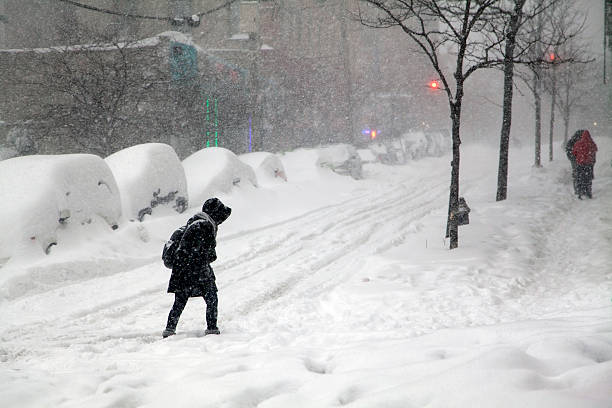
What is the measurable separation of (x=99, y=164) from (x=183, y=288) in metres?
5.28

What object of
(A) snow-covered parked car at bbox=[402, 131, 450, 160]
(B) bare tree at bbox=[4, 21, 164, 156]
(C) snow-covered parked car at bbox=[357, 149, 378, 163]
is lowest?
(C) snow-covered parked car at bbox=[357, 149, 378, 163]

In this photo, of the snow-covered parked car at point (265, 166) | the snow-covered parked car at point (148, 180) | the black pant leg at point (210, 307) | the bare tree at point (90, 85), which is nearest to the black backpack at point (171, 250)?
the black pant leg at point (210, 307)

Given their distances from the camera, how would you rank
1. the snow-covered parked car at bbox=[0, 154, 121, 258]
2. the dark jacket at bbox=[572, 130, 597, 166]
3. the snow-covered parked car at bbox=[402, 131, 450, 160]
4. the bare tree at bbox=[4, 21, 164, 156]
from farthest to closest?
the snow-covered parked car at bbox=[402, 131, 450, 160], the bare tree at bbox=[4, 21, 164, 156], the dark jacket at bbox=[572, 130, 597, 166], the snow-covered parked car at bbox=[0, 154, 121, 258]

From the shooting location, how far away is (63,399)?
10.4 ft

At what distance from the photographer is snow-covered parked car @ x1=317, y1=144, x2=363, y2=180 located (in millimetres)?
20875

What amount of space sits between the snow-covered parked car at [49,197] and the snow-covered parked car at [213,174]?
328 cm

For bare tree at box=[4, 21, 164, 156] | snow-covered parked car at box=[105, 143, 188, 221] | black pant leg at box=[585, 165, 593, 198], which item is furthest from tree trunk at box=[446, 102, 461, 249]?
bare tree at box=[4, 21, 164, 156]

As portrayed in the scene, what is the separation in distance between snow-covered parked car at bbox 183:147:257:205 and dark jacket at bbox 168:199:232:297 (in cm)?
745

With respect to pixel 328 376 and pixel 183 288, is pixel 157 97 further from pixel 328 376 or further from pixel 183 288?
pixel 328 376

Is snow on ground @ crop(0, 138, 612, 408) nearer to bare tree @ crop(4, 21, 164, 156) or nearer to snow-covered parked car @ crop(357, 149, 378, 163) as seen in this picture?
bare tree @ crop(4, 21, 164, 156)

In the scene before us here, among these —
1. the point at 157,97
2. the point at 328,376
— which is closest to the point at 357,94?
the point at 157,97

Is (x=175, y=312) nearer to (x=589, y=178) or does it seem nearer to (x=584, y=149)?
(x=584, y=149)

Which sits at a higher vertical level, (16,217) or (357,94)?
(357,94)

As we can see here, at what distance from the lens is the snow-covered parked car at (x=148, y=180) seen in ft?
35.0
